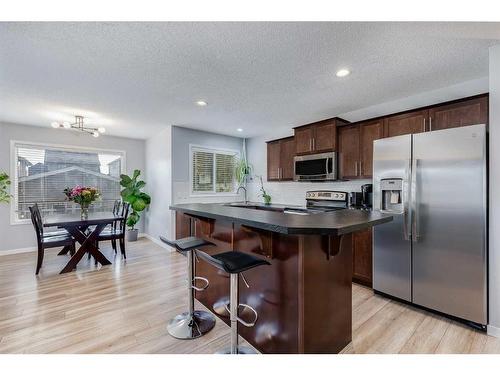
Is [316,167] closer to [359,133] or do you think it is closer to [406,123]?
[359,133]

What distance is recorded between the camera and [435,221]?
222cm

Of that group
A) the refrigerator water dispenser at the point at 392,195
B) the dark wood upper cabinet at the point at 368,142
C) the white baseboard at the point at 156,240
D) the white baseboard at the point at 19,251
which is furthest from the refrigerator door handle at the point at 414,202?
the white baseboard at the point at 19,251

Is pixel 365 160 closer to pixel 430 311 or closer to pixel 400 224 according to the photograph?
pixel 400 224

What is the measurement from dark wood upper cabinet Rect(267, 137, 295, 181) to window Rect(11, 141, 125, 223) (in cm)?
361

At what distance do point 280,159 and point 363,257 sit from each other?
2.26 m

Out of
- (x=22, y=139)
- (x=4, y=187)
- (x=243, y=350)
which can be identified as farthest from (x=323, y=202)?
(x=22, y=139)

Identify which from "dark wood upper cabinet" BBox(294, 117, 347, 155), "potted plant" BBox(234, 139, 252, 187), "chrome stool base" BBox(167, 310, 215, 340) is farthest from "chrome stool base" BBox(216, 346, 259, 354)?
"potted plant" BBox(234, 139, 252, 187)

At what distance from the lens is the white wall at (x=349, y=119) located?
264 cm

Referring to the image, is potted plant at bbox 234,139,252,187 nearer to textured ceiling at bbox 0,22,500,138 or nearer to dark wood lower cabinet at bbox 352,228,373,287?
textured ceiling at bbox 0,22,500,138

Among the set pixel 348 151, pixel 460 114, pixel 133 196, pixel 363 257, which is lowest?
pixel 363 257

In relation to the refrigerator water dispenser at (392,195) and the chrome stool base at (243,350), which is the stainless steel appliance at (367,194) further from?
the chrome stool base at (243,350)

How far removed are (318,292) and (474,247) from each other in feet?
5.10
